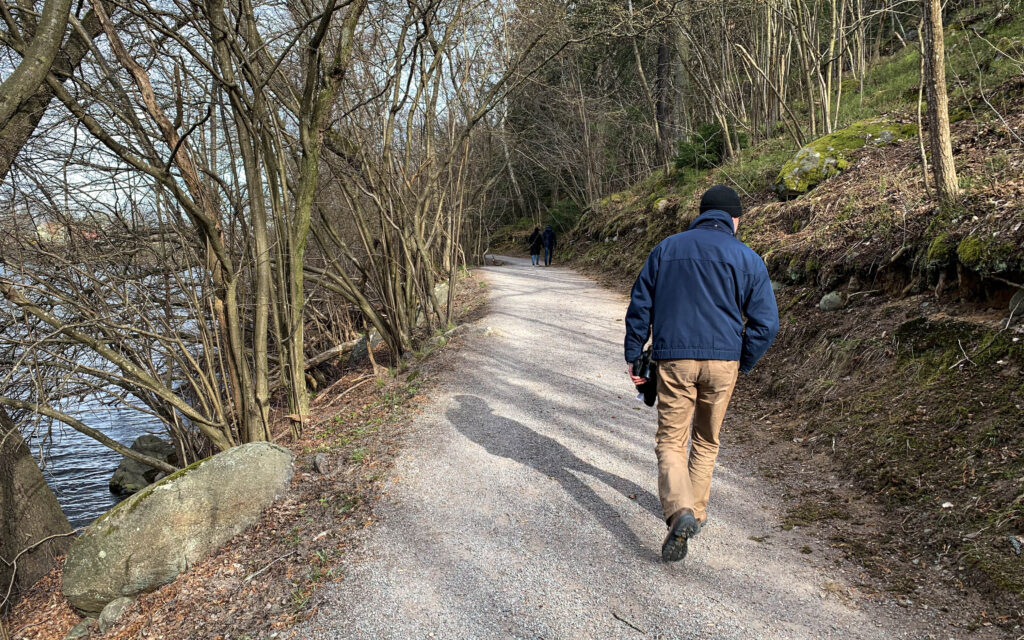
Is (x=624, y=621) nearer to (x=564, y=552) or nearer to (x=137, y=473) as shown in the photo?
(x=564, y=552)

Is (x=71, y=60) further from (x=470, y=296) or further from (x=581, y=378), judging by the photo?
(x=470, y=296)

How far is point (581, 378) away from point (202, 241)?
455 centimetres

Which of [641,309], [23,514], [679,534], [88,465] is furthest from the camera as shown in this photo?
[88,465]

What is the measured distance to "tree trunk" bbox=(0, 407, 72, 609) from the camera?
18.9 feet

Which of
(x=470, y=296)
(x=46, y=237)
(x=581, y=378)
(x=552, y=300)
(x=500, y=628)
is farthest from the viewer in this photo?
(x=470, y=296)

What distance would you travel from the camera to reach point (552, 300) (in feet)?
42.8

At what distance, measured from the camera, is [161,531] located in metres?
4.33

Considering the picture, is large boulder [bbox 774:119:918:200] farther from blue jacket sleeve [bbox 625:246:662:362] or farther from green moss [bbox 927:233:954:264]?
blue jacket sleeve [bbox 625:246:662:362]

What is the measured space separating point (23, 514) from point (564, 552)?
574 centimetres

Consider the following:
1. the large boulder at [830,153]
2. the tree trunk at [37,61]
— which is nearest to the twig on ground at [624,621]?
the tree trunk at [37,61]

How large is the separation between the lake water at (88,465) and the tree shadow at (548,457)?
4765 mm

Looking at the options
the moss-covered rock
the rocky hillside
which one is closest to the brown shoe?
the rocky hillside

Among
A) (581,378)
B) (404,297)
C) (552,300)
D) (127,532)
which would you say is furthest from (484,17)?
(127,532)

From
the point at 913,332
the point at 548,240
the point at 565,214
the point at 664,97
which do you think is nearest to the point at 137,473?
the point at 913,332
